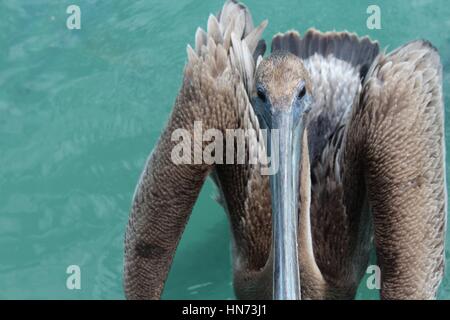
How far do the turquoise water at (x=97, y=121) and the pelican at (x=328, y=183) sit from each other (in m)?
0.62

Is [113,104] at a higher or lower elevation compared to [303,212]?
higher

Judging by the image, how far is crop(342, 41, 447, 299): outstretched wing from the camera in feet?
14.4

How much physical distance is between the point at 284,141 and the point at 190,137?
1.10 meters

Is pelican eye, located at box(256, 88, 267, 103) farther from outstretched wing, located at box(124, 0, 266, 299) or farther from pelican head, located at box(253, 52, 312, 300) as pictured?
outstretched wing, located at box(124, 0, 266, 299)

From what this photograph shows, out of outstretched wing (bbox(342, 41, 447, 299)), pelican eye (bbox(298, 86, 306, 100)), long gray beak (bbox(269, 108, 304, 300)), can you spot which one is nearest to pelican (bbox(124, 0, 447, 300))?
outstretched wing (bbox(342, 41, 447, 299))

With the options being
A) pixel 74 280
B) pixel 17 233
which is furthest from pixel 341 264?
pixel 17 233

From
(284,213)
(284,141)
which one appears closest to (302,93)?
(284,141)

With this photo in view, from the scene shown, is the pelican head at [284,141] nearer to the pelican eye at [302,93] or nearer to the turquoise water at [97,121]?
the pelican eye at [302,93]

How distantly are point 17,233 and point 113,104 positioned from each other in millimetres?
1063

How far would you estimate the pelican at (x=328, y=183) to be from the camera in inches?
173

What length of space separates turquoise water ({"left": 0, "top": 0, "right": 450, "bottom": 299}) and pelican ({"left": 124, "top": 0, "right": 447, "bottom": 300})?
2.04 feet

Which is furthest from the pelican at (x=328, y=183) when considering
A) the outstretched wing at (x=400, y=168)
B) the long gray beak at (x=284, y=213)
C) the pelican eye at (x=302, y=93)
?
the long gray beak at (x=284, y=213)

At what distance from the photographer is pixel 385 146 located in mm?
4371
